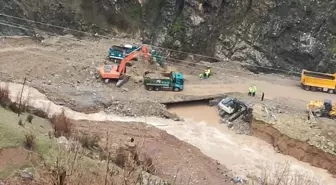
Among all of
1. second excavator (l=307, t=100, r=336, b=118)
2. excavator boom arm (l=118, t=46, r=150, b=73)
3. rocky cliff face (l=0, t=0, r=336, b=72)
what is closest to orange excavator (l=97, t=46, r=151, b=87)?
excavator boom arm (l=118, t=46, r=150, b=73)

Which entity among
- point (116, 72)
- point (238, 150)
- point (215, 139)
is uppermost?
point (116, 72)

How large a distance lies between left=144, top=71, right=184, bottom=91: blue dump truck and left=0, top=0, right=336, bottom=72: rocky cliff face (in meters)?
6.27

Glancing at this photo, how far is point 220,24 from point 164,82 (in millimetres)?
8864

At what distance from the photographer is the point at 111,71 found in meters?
32.7

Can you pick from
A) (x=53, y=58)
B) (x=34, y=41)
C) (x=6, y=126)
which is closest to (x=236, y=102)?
(x=53, y=58)

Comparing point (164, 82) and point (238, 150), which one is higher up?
point (164, 82)

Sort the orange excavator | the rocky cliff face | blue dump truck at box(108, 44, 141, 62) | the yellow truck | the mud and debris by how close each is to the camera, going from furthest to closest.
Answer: the rocky cliff face
blue dump truck at box(108, 44, 141, 62)
the yellow truck
the orange excavator
the mud and debris

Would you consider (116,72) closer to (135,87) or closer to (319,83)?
(135,87)

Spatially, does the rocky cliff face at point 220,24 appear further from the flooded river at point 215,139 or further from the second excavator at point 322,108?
the flooded river at point 215,139

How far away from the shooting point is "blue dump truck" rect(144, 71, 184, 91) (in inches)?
1284

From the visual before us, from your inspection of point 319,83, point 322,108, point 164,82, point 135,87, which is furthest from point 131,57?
point 319,83

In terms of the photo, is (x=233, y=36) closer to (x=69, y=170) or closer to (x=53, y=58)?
(x=53, y=58)

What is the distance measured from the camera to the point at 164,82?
32.8 m

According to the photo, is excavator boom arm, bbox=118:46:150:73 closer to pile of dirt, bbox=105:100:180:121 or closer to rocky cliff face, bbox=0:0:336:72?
pile of dirt, bbox=105:100:180:121
